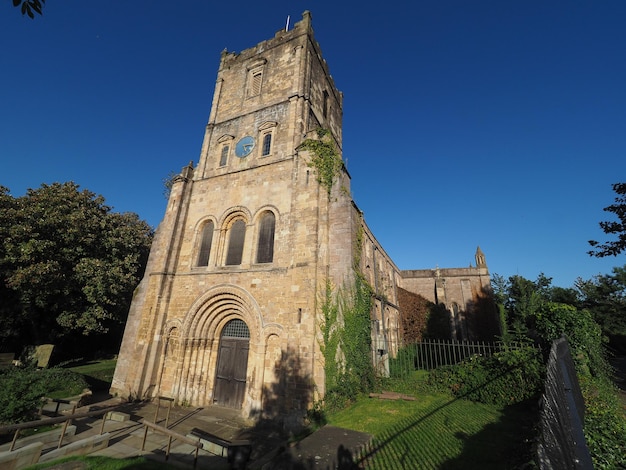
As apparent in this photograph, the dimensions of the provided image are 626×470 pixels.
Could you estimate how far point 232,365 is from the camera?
41.0 feet

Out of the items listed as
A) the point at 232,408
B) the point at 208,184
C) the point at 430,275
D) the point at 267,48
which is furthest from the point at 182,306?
the point at 430,275

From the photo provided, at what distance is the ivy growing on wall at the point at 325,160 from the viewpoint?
41.4ft

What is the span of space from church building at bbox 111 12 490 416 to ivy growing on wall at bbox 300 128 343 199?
→ 17 centimetres

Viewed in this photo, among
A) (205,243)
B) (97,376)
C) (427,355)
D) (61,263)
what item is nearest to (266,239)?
(205,243)

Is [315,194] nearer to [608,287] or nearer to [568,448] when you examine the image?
[568,448]

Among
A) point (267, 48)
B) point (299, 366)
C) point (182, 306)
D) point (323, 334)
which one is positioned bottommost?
point (299, 366)

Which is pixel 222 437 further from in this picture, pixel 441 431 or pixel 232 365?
pixel 441 431

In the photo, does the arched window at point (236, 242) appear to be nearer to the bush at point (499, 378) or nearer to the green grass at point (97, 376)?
the green grass at point (97, 376)

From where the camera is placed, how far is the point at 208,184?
631 inches

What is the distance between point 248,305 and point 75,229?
12.4 m

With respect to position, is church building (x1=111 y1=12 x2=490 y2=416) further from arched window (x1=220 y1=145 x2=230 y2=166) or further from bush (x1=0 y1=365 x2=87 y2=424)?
bush (x1=0 y1=365 x2=87 y2=424)

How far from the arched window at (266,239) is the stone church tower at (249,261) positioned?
0.17 ft

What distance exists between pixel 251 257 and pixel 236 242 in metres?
1.54

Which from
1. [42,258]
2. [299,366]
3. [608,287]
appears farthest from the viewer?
[608,287]
